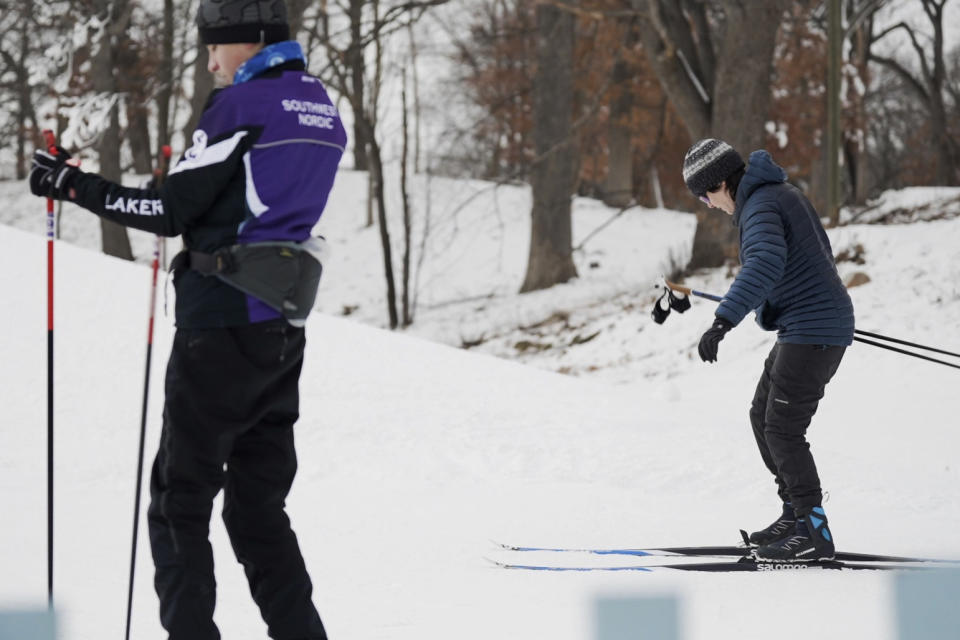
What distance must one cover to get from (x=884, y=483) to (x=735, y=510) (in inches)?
39.5

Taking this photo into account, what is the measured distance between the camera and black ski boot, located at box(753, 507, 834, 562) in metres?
4.23

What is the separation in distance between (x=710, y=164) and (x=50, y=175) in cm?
258

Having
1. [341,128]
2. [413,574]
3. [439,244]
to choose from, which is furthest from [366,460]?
[439,244]

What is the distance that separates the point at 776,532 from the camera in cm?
445

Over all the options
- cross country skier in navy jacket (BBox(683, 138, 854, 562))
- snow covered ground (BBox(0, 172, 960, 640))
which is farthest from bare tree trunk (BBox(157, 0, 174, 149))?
cross country skier in navy jacket (BBox(683, 138, 854, 562))

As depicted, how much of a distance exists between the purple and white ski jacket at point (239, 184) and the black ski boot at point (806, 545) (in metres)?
2.53

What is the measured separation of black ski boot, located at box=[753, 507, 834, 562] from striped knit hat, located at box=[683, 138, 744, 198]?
143cm

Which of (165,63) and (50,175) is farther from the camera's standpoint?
(165,63)

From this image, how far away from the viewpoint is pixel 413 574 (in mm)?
4176

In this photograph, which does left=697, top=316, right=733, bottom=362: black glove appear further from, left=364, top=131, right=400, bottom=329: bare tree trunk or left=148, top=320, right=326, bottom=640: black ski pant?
left=364, top=131, right=400, bottom=329: bare tree trunk

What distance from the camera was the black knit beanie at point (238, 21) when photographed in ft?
9.09

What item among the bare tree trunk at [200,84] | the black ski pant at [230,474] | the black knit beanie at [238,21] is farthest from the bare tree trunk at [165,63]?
the black ski pant at [230,474]

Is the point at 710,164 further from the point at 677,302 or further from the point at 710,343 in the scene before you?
the point at 710,343

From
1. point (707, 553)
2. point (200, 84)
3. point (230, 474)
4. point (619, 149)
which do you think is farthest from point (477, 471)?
point (619, 149)
